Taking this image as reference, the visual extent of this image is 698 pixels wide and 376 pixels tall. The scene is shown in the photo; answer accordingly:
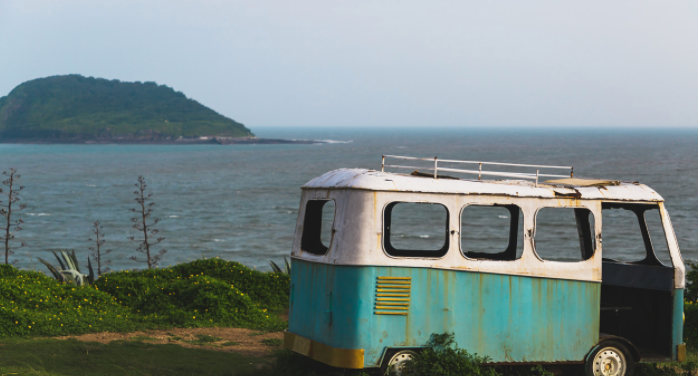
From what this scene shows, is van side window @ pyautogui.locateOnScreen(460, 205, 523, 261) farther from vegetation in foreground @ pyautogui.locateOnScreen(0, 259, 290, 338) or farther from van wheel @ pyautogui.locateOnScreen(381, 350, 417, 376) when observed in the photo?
van wheel @ pyautogui.locateOnScreen(381, 350, 417, 376)

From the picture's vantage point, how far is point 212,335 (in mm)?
10992

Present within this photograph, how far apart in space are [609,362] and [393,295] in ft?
9.77

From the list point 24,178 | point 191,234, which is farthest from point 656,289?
point 24,178

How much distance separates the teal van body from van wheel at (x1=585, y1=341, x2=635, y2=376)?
159 millimetres

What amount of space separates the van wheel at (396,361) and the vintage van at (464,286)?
2cm

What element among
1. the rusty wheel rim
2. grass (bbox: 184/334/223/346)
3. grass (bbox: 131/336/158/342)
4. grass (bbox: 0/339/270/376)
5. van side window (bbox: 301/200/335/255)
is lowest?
grass (bbox: 184/334/223/346)

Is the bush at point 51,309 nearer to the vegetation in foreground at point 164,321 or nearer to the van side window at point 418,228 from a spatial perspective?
the vegetation in foreground at point 164,321

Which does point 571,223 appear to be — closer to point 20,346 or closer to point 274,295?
point 274,295

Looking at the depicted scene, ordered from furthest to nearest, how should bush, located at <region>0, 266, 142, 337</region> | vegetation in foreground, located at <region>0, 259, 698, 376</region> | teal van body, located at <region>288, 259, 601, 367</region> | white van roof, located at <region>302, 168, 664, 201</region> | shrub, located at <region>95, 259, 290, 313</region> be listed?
shrub, located at <region>95, 259, 290, 313</region>
bush, located at <region>0, 266, 142, 337</region>
vegetation in foreground, located at <region>0, 259, 698, 376</region>
white van roof, located at <region>302, 168, 664, 201</region>
teal van body, located at <region>288, 259, 601, 367</region>

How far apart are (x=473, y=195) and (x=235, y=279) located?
7680mm

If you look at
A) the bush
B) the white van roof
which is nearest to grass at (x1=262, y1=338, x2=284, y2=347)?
the bush

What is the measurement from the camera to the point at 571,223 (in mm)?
48750

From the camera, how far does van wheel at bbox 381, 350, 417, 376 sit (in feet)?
23.6

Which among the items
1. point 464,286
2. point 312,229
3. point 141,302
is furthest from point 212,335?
point 464,286
